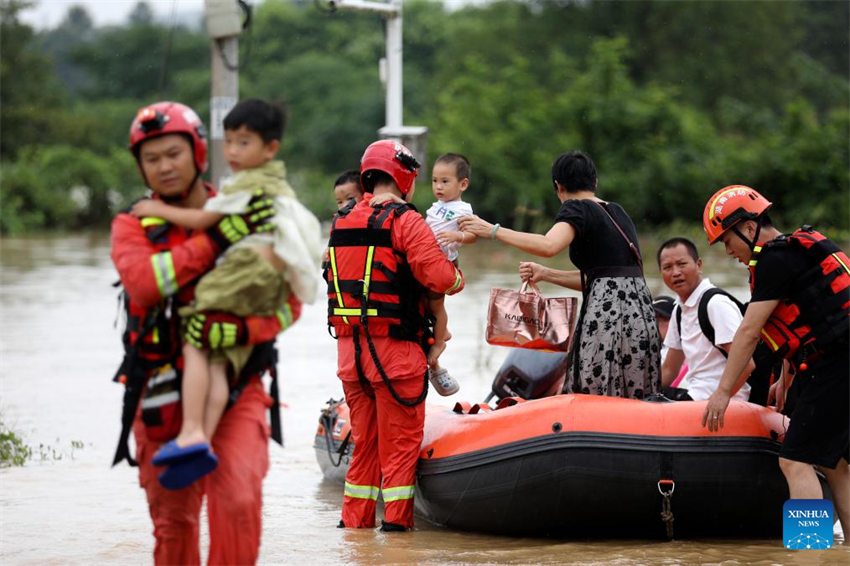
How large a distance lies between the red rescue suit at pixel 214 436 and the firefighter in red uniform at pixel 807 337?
246 cm

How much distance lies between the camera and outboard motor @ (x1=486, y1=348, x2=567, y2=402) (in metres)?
7.60

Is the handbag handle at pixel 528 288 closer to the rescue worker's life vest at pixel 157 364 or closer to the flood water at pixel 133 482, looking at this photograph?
the flood water at pixel 133 482

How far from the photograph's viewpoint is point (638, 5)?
55.3 m

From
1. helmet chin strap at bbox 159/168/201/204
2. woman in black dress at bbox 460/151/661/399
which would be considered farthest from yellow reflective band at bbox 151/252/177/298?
woman in black dress at bbox 460/151/661/399

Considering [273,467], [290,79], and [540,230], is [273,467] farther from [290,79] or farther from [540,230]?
[290,79]

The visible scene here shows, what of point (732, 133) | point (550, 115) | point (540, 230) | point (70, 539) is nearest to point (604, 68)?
point (550, 115)

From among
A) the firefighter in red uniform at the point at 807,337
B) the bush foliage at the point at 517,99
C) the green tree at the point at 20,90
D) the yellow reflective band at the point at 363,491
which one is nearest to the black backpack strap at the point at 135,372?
the yellow reflective band at the point at 363,491

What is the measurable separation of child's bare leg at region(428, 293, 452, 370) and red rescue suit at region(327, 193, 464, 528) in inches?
3.1

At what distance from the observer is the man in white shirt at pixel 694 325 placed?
6.73 m

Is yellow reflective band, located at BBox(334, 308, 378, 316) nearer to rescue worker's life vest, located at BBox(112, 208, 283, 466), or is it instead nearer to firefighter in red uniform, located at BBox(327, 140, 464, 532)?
firefighter in red uniform, located at BBox(327, 140, 464, 532)

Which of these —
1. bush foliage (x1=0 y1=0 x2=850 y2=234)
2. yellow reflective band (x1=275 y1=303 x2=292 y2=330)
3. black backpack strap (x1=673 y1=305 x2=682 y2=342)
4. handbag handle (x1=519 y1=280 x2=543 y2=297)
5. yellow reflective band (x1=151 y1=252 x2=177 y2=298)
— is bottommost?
black backpack strap (x1=673 y1=305 x2=682 y2=342)

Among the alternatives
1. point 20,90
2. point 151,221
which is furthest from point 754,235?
point 20,90

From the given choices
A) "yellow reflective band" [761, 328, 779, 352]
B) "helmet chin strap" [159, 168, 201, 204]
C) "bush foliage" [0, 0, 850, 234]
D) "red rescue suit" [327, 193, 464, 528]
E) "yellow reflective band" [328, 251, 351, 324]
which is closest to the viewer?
"helmet chin strap" [159, 168, 201, 204]

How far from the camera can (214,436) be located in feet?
14.8
